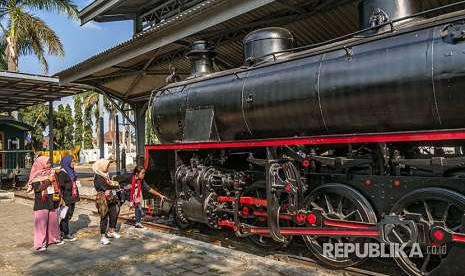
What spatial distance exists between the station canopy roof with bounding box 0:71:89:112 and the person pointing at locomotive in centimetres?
870

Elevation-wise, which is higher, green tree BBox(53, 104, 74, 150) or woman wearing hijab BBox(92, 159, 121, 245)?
green tree BBox(53, 104, 74, 150)

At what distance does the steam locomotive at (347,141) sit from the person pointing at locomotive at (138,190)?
150 cm

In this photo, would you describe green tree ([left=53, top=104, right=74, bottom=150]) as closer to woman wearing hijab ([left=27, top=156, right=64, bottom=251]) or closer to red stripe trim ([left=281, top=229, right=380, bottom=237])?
woman wearing hijab ([left=27, top=156, right=64, bottom=251])

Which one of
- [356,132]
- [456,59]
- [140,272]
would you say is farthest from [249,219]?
[456,59]

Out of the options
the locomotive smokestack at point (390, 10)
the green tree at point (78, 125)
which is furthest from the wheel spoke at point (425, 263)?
the green tree at point (78, 125)

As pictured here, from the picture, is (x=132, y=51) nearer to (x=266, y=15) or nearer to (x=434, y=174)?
(x=266, y=15)

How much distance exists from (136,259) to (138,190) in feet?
9.02

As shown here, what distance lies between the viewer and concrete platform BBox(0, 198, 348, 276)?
229 inches

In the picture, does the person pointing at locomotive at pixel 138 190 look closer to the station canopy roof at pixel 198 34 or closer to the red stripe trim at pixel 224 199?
the red stripe trim at pixel 224 199

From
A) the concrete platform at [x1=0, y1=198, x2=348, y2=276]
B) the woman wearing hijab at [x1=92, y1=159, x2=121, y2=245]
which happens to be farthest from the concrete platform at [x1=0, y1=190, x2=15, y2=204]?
the woman wearing hijab at [x1=92, y1=159, x2=121, y2=245]

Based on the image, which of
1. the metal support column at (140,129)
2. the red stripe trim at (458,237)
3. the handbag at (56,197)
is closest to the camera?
the red stripe trim at (458,237)

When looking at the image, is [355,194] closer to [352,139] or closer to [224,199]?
[352,139]

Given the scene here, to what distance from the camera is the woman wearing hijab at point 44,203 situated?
7.77 m

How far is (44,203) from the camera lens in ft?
26.0
